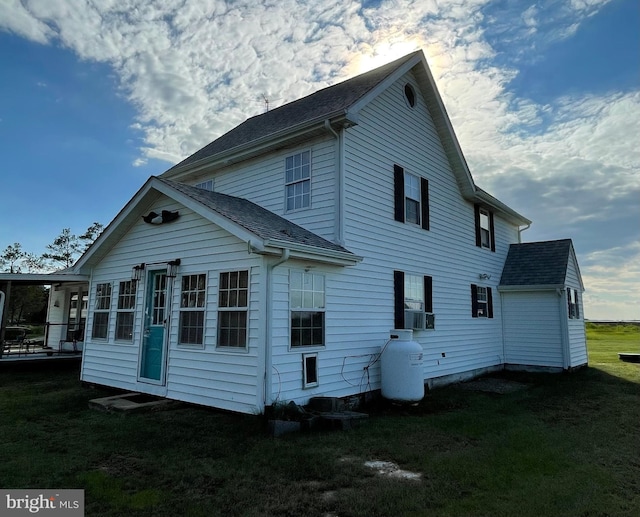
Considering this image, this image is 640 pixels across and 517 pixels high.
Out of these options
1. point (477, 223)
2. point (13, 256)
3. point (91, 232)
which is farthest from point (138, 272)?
point (13, 256)

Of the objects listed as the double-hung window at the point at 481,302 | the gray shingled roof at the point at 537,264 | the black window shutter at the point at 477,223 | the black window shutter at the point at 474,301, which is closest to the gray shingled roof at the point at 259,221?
the black window shutter at the point at 474,301

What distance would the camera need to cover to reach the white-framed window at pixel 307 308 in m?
6.93

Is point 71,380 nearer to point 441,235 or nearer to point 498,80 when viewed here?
point 441,235

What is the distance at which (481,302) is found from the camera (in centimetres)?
1323

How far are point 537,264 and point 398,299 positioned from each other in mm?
7425

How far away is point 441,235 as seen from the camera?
11414 millimetres

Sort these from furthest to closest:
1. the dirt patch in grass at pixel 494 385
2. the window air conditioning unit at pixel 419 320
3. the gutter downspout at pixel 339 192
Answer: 1. the dirt patch in grass at pixel 494 385
2. the window air conditioning unit at pixel 419 320
3. the gutter downspout at pixel 339 192

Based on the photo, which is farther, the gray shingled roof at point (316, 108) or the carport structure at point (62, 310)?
the carport structure at point (62, 310)

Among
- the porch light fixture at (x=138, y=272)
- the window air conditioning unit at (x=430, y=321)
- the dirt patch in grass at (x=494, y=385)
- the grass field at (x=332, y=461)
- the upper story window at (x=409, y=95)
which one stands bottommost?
the dirt patch in grass at (x=494, y=385)

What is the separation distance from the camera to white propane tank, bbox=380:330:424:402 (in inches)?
Answer: 309

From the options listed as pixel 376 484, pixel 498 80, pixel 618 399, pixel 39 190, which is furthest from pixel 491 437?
pixel 39 190

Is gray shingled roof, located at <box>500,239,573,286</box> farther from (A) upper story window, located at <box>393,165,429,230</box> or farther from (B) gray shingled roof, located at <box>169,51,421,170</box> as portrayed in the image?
(B) gray shingled roof, located at <box>169,51,421,170</box>

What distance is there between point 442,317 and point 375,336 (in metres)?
3.18
